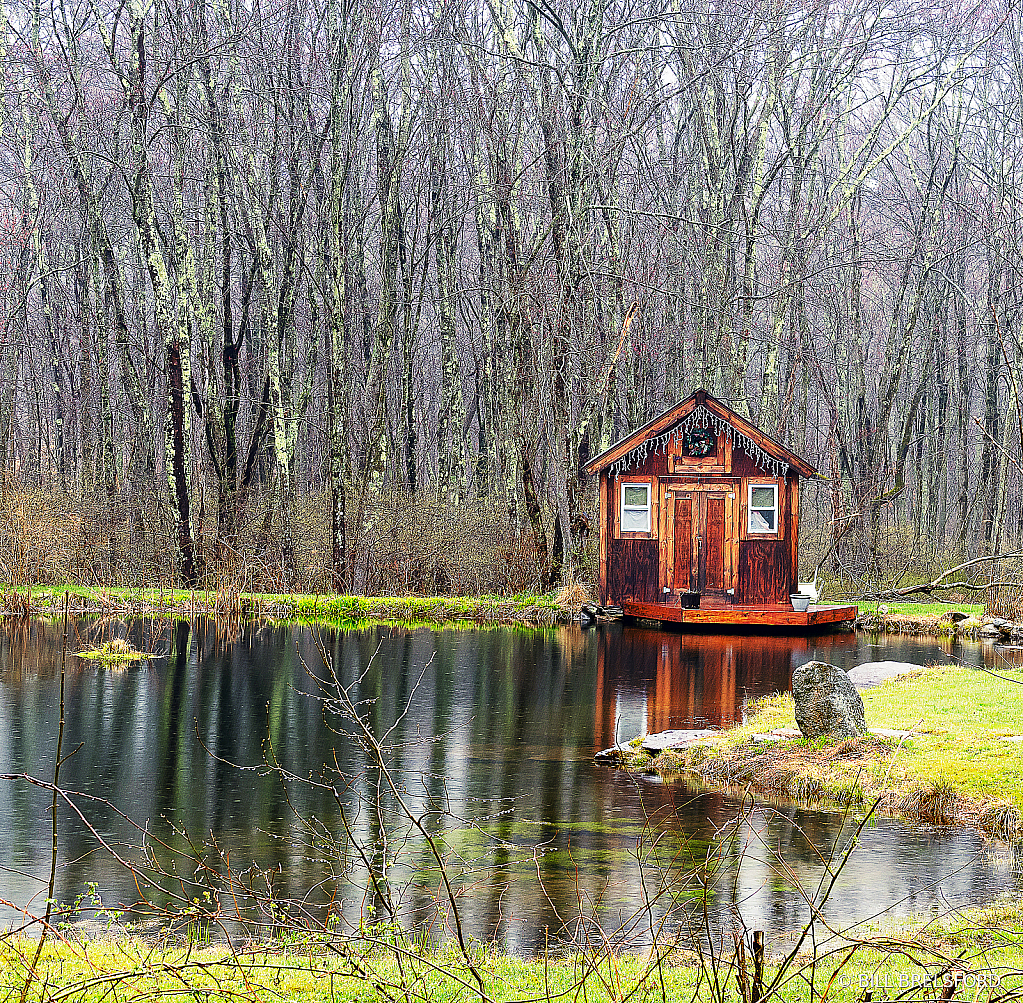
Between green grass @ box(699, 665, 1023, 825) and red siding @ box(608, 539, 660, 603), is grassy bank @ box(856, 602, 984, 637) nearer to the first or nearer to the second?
red siding @ box(608, 539, 660, 603)

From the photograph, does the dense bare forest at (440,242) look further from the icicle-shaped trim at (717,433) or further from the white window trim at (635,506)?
the icicle-shaped trim at (717,433)

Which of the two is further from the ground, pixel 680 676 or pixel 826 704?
pixel 826 704

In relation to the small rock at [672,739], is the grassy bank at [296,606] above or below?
above

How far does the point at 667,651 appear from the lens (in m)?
21.7

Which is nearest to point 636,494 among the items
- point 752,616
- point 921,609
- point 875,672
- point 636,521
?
point 636,521

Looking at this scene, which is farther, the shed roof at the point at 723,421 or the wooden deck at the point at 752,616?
the shed roof at the point at 723,421

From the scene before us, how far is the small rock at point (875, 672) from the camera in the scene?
17.0 meters

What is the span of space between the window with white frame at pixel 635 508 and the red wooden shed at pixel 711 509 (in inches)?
1.2

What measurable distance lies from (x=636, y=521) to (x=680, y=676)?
27.1ft

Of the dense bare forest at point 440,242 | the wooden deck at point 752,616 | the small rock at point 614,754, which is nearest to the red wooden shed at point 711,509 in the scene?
the wooden deck at point 752,616

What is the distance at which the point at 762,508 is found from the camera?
26.2 meters

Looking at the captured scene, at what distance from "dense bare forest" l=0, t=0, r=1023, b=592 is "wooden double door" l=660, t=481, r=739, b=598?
277 centimetres

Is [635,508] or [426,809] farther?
[635,508]

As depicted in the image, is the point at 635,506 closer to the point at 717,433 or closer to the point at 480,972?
the point at 717,433
